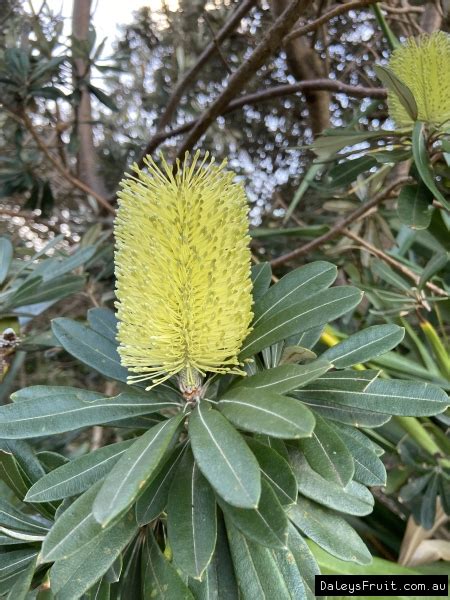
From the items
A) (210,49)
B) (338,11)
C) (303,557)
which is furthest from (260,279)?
(210,49)

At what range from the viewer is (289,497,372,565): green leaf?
42cm

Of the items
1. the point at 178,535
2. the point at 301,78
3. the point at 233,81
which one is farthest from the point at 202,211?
the point at 301,78

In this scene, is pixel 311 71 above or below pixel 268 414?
above

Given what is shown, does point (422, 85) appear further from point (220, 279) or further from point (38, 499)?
point (38, 499)

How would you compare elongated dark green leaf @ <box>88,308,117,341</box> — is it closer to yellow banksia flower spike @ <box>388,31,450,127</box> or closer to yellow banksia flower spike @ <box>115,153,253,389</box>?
yellow banksia flower spike @ <box>115,153,253,389</box>

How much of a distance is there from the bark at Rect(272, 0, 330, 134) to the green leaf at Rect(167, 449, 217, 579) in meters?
1.27

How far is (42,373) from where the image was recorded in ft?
5.16

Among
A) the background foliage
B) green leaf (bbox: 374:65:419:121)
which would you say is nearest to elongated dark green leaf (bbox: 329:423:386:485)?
the background foliage

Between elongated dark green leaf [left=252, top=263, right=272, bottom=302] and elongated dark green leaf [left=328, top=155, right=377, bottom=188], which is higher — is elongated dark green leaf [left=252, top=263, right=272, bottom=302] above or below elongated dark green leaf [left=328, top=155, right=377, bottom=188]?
below

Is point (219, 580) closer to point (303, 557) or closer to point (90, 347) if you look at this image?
point (303, 557)

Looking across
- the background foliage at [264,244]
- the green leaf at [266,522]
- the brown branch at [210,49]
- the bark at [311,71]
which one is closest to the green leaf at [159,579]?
the background foliage at [264,244]

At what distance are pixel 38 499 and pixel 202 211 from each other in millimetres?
278

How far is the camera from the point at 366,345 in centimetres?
48

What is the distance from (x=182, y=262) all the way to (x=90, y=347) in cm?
17
